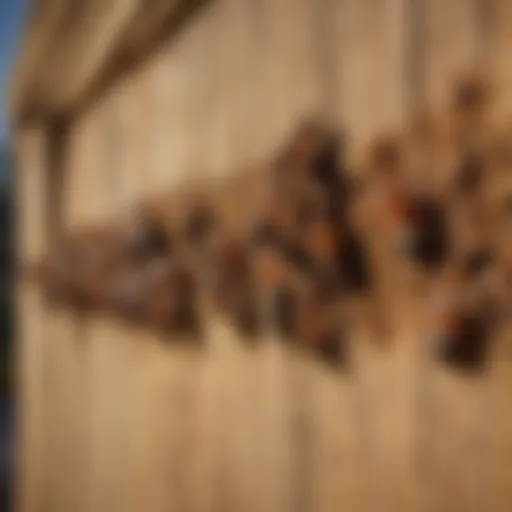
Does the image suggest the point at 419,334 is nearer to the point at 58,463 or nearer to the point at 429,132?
the point at 429,132

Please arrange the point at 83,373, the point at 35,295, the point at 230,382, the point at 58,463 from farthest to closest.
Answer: the point at 35,295 → the point at 58,463 → the point at 83,373 → the point at 230,382

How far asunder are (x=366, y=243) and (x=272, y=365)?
0.20 metres

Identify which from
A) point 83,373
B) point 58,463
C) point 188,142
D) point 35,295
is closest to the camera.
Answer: point 188,142

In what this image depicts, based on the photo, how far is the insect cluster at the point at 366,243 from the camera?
17.8 inches

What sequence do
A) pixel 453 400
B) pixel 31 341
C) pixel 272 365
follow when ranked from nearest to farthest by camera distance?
pixel 453 400 → pixel 272 365 → pixel 31 341

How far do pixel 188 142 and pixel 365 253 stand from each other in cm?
41

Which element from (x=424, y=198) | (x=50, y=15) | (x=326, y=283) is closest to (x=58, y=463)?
(x=50, y=15)

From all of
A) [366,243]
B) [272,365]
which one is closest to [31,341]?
[272,365]

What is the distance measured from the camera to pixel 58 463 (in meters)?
1.56

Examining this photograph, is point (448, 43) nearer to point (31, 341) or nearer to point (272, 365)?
point (272, 365)

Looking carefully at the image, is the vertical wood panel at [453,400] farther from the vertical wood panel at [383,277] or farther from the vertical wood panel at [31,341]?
the vertical wood panel at [31,341]

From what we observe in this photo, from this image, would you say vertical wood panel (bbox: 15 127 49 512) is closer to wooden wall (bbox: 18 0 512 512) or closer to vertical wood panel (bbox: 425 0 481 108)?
wooden wall (bbox: 18 0 512 512)

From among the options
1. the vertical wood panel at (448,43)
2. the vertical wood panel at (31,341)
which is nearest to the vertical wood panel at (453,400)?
the vertical wood panel at (448,43)

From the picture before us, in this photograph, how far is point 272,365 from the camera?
720mm
